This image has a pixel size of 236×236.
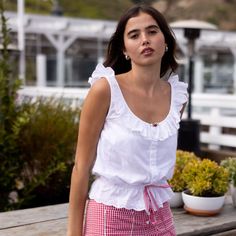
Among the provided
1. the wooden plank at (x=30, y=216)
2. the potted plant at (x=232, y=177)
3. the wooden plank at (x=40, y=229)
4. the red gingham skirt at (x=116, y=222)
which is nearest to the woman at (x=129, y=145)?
the red gingham skirt at (x=116, y=222)

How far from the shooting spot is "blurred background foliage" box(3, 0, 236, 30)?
61.2 meters

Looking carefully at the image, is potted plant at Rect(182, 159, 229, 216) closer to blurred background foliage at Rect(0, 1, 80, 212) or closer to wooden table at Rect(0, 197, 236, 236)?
wooden table at Rect(0, 197, 236, 236)

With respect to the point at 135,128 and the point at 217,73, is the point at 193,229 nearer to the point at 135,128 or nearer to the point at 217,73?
the point at 135,128

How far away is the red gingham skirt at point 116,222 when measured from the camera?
5.33ft

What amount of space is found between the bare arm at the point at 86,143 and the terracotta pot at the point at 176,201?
1406 millimetres

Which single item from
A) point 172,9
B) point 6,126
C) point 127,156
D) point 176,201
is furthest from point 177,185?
point 172,9

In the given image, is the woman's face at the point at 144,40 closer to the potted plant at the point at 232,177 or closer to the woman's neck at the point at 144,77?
the woman's neck at the point at 144,77

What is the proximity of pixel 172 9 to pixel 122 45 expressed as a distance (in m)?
70.4

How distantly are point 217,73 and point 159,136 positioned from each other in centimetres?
2023

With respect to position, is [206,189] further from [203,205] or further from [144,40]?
[144,40]

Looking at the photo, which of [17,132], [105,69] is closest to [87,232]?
[105,69]

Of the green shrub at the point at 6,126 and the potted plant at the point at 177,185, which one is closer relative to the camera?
the potted plant at the point at 177,185

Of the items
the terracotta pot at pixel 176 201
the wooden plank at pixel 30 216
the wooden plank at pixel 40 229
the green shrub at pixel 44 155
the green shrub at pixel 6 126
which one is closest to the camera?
the wooden plank at pixel 40 229

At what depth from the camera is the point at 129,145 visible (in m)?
1.60
